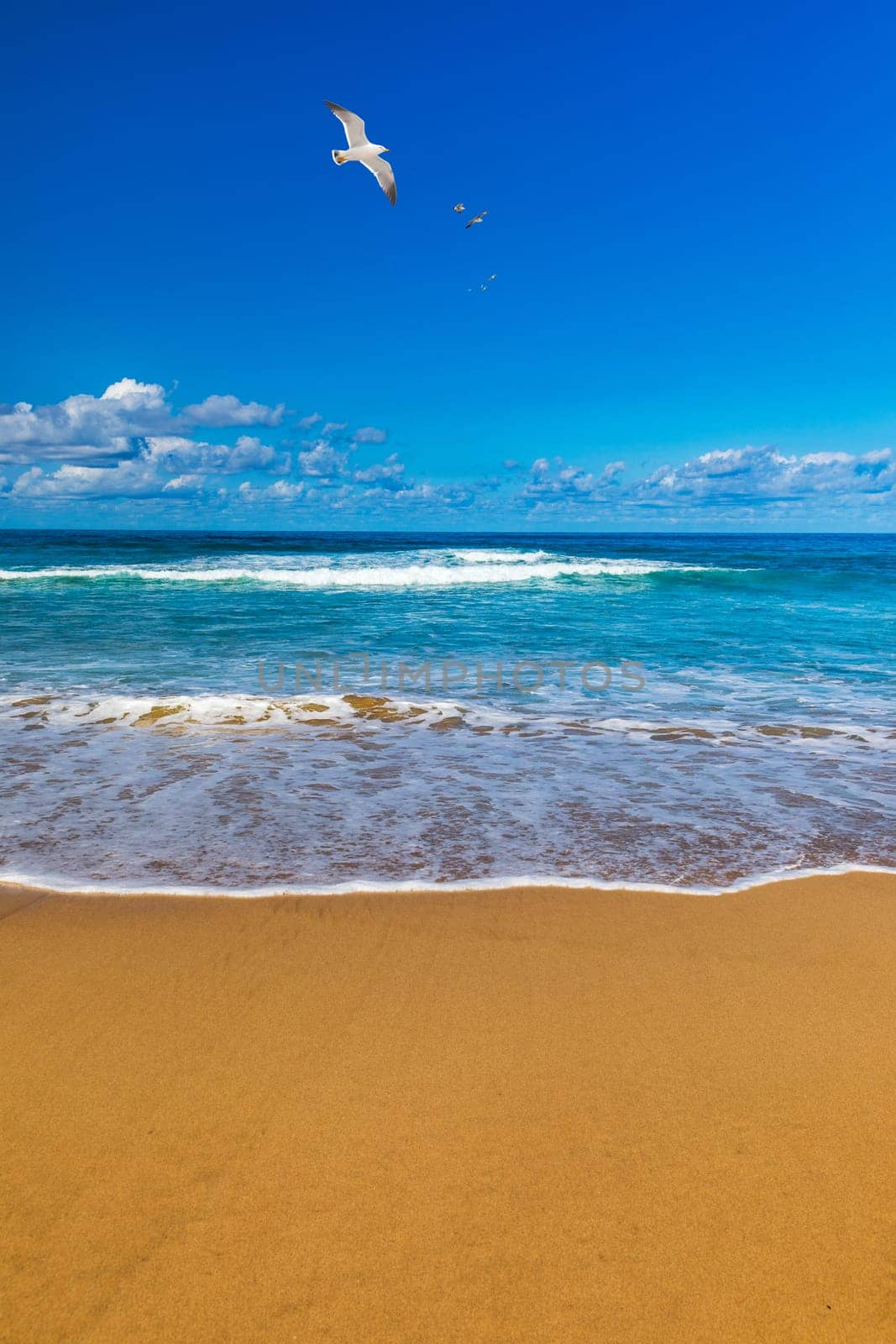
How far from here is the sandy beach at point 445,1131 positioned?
168 cm

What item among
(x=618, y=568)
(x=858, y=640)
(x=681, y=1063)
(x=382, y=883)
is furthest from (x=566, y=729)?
(x=618, y=568)

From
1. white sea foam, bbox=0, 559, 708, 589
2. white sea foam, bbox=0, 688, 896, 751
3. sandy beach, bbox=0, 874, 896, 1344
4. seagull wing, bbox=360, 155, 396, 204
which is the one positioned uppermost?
seagull wing, bbox=360, 155, 396, 204

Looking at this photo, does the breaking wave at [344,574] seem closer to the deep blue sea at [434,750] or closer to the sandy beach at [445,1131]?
the deep blue sea at [434,750]

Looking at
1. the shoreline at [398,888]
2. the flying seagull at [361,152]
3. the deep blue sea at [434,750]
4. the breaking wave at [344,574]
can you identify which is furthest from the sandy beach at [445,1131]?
the breaking wave at [344,574]

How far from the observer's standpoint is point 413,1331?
1.62m

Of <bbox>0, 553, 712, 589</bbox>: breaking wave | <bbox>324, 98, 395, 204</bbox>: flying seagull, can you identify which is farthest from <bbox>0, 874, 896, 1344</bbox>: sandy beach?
<bbox>0, 553, 712, 589</bbox>: breaking wave

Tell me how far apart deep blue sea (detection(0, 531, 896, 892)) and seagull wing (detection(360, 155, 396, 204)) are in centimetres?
576

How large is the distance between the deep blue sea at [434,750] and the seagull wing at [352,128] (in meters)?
6.13

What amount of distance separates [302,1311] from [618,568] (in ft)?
107

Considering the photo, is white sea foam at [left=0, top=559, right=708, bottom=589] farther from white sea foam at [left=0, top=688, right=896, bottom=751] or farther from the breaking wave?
white sea foam at [left=0, top=688, right=896, bottom=751]

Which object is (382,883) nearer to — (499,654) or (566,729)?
(566,729)

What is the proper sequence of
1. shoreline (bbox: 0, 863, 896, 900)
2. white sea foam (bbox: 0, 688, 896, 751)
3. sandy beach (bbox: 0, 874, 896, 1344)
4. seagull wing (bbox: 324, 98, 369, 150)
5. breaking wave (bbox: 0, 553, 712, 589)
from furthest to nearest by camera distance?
breaking wave (bbox: 0, 553, 712, 589)
seagull wing (bbox: 324, 98, 369, 150)
white sea foam (bbox: 0, 688, 896, 751)
shoreline (bbox: 0, 863, 896, 900)
sandy beach (bbox: 0, 874, 896, 1344)

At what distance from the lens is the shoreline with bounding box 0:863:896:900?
354 centimetres

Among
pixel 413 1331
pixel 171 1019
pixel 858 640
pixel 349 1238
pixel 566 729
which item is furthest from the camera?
pixel 858 640
